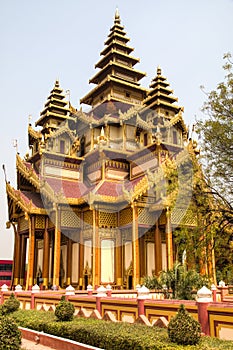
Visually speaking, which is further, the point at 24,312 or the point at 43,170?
the point at 43,170

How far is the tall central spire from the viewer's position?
31.8 metres

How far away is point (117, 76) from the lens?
32.6 metres

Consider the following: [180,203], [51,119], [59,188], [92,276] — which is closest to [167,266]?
[92,276]

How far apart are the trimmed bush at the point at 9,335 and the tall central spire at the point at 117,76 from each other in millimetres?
23680

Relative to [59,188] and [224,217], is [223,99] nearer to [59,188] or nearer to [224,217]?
[224,217]

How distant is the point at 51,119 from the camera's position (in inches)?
1415

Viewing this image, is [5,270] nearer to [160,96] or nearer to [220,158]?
[160,96]

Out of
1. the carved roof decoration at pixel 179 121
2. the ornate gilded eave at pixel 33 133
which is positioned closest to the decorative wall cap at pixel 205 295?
the carved roof decoration at pixel 179 121

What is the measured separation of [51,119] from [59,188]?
1148cm

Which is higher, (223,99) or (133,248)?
(223,99)

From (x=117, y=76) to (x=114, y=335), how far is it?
86.4ft

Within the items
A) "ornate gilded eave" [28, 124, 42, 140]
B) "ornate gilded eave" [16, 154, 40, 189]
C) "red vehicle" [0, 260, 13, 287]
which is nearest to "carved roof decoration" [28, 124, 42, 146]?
"ornate gilded eave" [28, 124, 42, 140]

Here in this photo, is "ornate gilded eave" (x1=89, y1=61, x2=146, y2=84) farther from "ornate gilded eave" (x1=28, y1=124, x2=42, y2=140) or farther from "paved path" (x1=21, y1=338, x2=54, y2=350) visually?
→ "paved path" (x1=21, y1=338, x2=54, y2=350)

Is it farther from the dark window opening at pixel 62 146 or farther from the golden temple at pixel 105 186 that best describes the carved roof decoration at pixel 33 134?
the dark window opening at pixel 62 146
